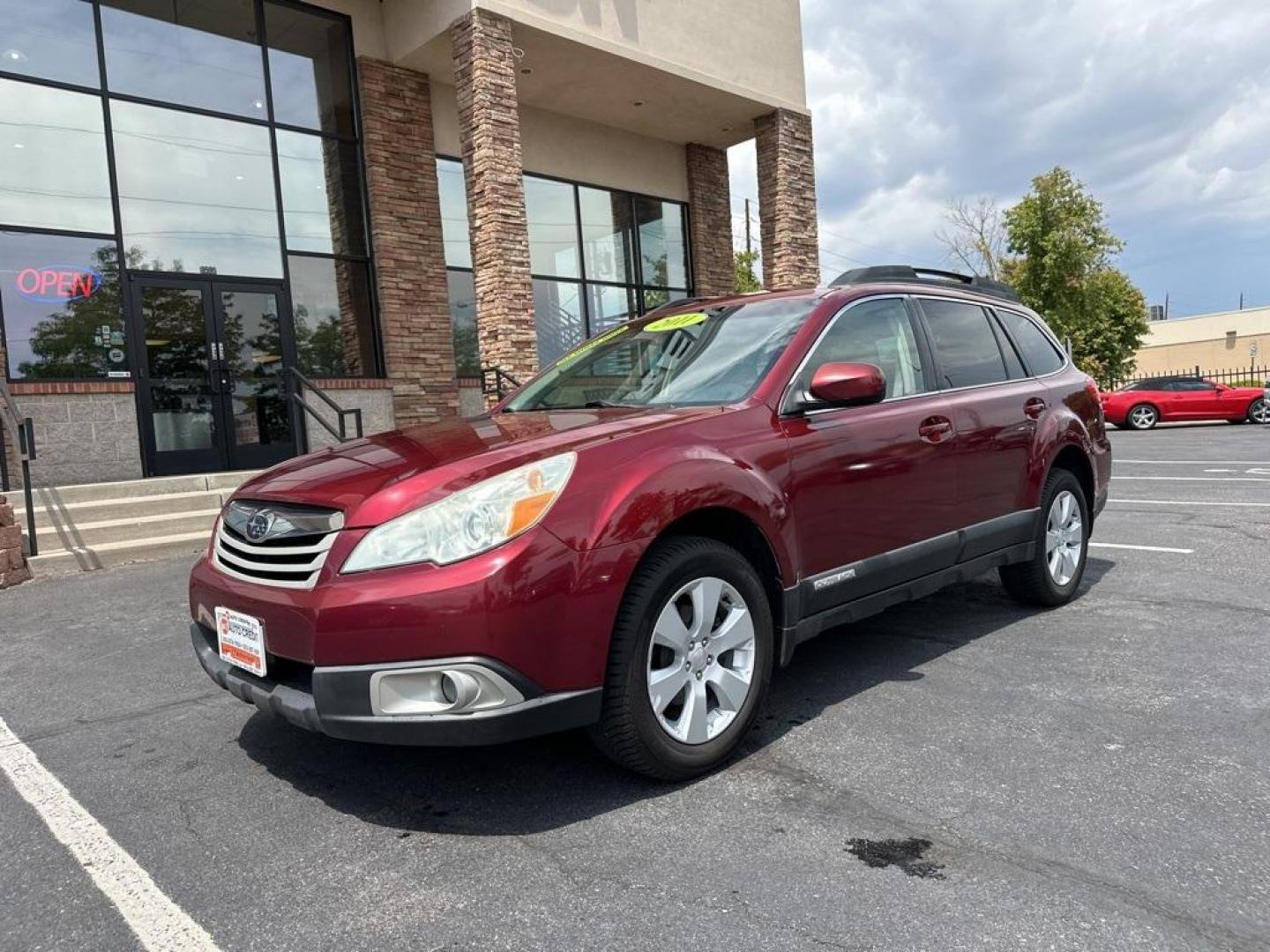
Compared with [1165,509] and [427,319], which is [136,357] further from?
[1165,509]

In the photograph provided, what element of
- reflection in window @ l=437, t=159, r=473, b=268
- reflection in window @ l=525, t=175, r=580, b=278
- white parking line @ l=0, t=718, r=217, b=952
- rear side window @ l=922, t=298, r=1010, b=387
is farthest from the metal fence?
white parking line @ l=0, t=718, r=217, b=952

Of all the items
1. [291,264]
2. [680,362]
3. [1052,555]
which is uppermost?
[291,264]

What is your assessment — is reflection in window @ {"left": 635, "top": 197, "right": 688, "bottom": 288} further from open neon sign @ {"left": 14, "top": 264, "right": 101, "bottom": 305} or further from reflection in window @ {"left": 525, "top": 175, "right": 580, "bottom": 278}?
open neon sign @ {"left": 14, "top": 264, "right": 101, "bottom": 305}

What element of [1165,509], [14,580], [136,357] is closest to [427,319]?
[136,357]

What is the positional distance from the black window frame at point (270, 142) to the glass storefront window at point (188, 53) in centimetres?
8

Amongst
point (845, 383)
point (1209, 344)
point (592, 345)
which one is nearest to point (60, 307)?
point (592, 345)

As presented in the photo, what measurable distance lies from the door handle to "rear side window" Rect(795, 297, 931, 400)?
0.16 m

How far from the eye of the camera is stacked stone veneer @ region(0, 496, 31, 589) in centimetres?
664

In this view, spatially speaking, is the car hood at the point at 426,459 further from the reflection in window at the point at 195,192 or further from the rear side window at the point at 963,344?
the reflection in window at the point at 195,192

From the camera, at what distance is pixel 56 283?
31.9 ft

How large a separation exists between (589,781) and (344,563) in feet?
3.62

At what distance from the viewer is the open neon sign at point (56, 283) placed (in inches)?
374

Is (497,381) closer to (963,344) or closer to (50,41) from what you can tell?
(50,41)

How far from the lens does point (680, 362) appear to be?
12.3ft
